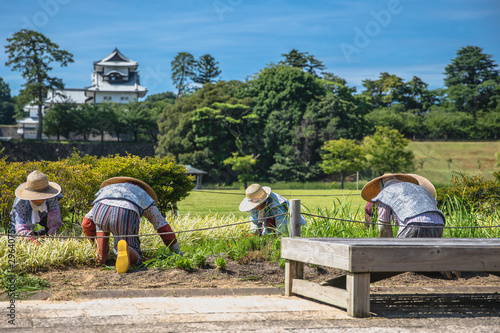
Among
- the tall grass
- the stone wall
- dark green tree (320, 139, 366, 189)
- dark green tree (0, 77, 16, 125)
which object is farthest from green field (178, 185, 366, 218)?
dark green tree (0, 77, 16, 125)

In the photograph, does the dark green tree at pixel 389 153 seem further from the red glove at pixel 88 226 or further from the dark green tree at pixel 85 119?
the red glove at pixel 88 226

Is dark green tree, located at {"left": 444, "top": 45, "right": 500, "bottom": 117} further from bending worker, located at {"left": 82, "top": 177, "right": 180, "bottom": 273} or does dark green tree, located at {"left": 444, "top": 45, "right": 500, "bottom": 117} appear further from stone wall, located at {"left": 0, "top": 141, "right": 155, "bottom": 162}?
bending worker, located at {"left": 82, "top": 177, "right": 180, "bottom": 273}

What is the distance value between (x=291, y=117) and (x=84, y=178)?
3880cm

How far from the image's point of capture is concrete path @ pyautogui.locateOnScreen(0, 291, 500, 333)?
3.68m

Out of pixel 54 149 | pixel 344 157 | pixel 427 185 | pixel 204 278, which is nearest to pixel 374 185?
pixel 427 185

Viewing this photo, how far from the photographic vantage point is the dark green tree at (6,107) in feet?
287

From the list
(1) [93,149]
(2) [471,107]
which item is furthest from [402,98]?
(1) [93,149]

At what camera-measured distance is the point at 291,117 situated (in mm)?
45875

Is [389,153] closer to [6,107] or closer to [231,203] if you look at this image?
[231,203]

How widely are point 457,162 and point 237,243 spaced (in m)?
42.0

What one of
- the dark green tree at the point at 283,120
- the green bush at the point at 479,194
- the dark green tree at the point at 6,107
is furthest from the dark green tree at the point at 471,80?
the dark green tree at the point at 6,107

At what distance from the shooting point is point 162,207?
8.98 meters

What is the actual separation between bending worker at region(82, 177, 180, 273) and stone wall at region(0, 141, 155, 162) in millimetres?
44438

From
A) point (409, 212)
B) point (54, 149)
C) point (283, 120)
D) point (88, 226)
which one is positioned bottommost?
point (88, 226)
